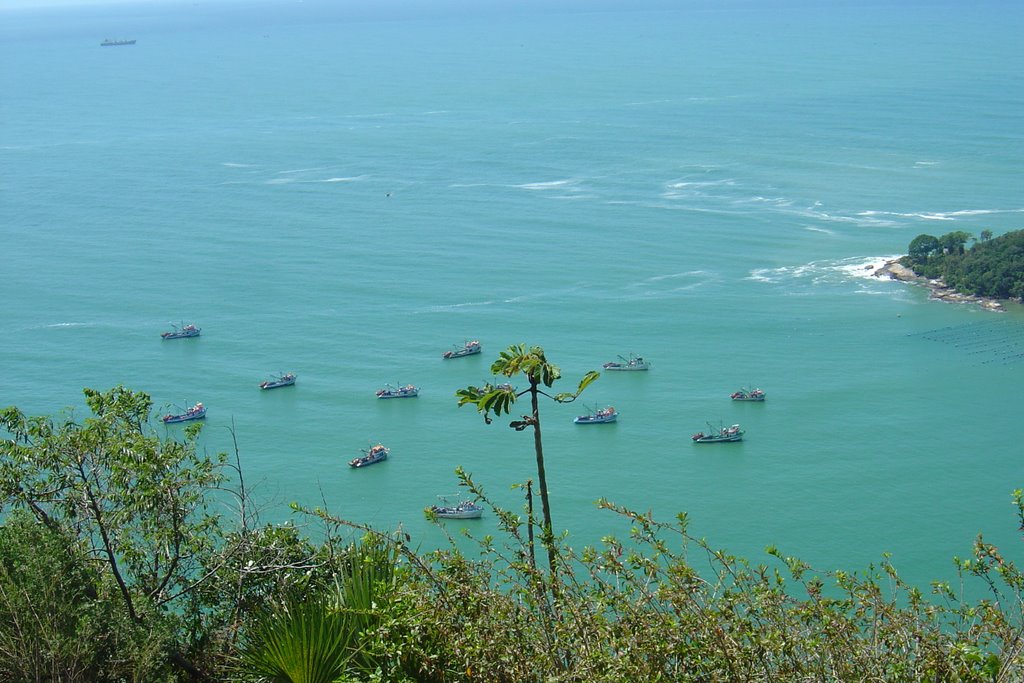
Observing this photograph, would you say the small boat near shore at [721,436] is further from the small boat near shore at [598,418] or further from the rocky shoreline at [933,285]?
the rocky shoreline at [933,285]

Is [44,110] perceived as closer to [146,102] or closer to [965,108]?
[146,102]

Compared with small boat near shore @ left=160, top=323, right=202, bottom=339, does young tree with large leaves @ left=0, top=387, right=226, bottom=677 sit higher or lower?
higher

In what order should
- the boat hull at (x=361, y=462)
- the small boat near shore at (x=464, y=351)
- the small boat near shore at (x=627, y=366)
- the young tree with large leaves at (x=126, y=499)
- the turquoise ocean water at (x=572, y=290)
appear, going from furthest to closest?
the small boat near shore at (x=464, y=351) → the small boat near shore at (x=627, y=366) → the boat hull at (x=361, y=462) → the turquoise ocean water at (x=572, y=290) → the young tree with large leaves at (x=126, y=499)

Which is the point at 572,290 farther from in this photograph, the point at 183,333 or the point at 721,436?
the point at 183,333

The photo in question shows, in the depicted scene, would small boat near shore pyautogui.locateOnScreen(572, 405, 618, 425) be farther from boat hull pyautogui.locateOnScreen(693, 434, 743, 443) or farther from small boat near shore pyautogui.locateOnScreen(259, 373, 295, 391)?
small boat near shore pyautogui.locateOnScreen(259, 373, 295, 391)

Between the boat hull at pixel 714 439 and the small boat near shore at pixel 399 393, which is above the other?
the small boat near shore at pixel 399 393

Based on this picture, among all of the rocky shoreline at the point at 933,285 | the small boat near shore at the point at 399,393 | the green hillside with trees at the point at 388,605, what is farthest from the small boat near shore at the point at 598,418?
the green hillside with trees at the point at 388,605

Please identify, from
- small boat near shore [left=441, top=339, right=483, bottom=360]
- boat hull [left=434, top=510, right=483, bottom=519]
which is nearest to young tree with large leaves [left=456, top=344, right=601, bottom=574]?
boat hull [left=434, top=510, right=483, bottom=519]
